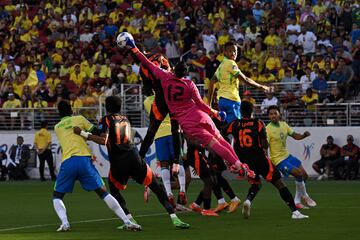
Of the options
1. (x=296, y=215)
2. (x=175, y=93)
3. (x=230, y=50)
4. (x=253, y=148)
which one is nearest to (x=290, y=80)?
(x=230, y=50)

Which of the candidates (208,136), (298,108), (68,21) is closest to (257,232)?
(208,136)

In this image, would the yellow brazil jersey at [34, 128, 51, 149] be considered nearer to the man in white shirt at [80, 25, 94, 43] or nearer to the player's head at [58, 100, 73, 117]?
the man in white shirt at [80, 25, 94, 43]

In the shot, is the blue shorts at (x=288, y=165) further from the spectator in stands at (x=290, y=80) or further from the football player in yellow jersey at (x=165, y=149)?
the spectator in stands at (x=290, y=80)

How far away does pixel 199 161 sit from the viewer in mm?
19422

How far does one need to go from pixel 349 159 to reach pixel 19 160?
11.5 m

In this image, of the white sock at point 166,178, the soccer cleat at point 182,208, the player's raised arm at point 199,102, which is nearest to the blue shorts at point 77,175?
the player's raised arm at point 199,102

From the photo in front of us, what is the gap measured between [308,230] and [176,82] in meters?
3.21

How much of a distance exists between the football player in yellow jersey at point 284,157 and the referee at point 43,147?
48.1 feet

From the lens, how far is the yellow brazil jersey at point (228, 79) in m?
20.9

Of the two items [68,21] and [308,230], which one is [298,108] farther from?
[308,230]

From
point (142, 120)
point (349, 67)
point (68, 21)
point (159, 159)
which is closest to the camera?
point (159, 159)

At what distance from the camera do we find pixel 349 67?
32875mm

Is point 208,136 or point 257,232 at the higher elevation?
point 208,136

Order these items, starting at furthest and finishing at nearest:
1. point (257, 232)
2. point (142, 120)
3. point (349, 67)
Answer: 1. point (142, 120)
2. point (349, 67)
3. point (257, 232)
